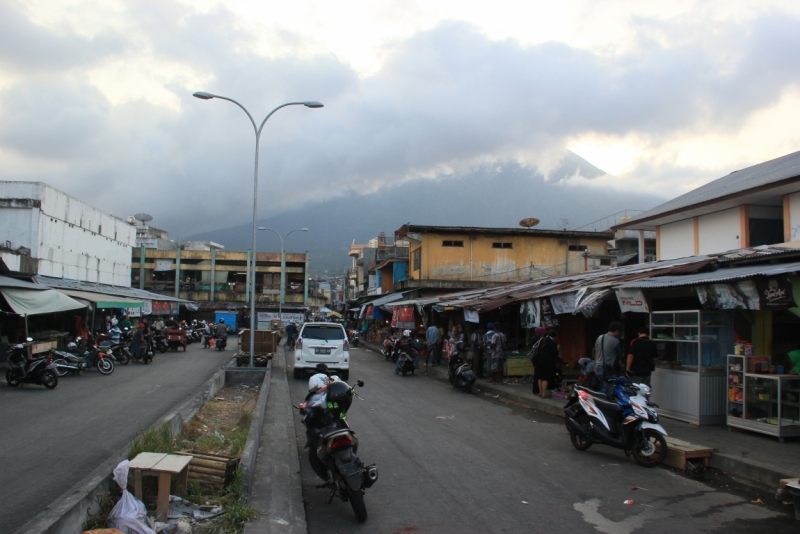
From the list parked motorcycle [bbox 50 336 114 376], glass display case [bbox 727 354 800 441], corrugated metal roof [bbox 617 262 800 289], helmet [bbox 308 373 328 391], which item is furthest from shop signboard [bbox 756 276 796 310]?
parked motorcycle [bbox 50 336 114 376]

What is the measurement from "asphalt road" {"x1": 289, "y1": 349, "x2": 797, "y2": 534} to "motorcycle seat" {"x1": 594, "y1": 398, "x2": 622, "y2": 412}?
0.66 metres

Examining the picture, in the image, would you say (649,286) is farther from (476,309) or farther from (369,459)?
(476,309)

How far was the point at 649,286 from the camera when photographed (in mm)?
10469

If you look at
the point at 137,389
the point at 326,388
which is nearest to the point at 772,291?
the point at 326,388

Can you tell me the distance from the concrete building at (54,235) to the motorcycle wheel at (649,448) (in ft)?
73.5

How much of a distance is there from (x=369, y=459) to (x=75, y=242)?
30511 millimetres

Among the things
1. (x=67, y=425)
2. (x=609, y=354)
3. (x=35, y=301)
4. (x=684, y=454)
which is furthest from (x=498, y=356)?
(x=35, y=301)

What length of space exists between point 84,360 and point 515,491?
15.0m

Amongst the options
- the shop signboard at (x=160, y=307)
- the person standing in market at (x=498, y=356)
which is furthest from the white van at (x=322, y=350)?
the shop signboard at (x=160, y=307)

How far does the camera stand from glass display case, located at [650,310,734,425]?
31.9 feet

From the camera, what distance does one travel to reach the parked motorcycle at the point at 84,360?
1645cm

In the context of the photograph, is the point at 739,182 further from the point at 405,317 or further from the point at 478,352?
the point at 405,317

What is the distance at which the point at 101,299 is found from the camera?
2373 centimetres

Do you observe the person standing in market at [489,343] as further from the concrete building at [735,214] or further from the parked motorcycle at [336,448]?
the parked motorcycle at [336,448]
